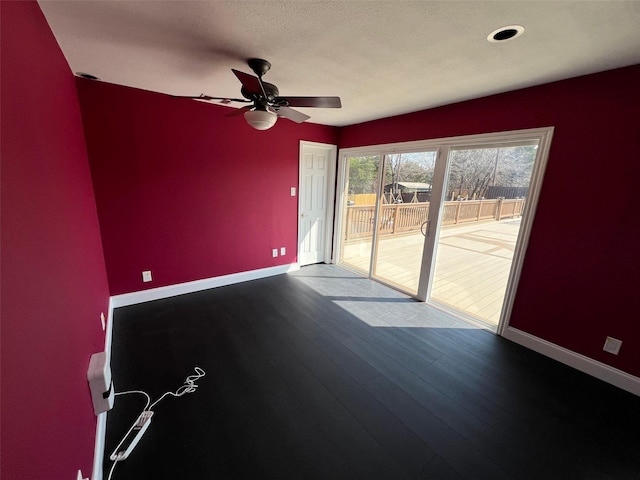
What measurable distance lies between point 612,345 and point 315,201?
384 centimetres

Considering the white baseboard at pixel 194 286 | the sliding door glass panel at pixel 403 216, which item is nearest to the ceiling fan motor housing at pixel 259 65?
the sliding door glass panel at pixel 403 216

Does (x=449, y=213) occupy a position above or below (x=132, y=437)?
above

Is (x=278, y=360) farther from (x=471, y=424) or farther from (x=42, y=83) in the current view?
(x=42, y=83)

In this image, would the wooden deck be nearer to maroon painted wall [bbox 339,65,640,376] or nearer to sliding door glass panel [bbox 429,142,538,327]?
sliding door glass panel [bbox 429,142,538,327]

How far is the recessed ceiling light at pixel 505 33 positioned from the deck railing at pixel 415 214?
61.6 inches

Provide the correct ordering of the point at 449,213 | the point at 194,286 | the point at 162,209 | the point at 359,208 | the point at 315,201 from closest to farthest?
the point at 162,209, the point at 449,213, the point at 194,286, the point at 315,201, the point at 359,208

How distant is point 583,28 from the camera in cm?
148

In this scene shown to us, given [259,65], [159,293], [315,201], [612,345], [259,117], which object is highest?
[259,65]

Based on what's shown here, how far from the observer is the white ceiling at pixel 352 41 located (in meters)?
1.39

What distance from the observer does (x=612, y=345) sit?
2129 millimetres

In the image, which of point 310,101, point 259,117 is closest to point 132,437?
point 259,117

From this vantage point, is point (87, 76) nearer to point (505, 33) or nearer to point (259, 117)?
point (259, 117)

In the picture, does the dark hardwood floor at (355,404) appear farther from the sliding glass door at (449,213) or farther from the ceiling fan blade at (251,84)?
the ceiling fan blade at (251,84)

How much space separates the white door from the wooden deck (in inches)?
23.9
